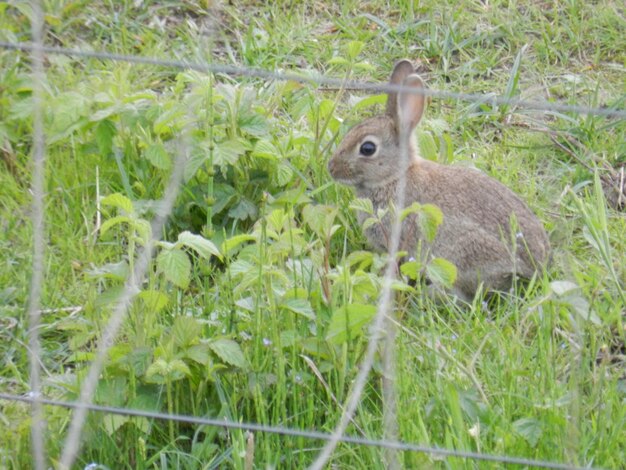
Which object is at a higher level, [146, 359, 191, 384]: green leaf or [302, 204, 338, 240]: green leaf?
[302, 204, 338, 240]: green leaf

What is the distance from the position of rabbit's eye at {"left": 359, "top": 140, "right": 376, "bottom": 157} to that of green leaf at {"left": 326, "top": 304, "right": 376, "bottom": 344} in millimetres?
1846

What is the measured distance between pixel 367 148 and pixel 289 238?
4.52 ft

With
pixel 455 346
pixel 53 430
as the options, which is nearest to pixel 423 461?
pixel 455 346

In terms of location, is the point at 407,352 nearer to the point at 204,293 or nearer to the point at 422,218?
the point at 422,218

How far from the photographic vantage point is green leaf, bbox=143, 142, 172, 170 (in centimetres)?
461

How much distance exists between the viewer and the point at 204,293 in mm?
3988

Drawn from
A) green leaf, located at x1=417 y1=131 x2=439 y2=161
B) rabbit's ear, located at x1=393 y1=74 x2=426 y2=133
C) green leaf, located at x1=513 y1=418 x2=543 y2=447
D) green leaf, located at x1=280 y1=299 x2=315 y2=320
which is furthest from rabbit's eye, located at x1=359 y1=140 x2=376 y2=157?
green leaf, located at x1=513 y1=418 x2=543 y2=447

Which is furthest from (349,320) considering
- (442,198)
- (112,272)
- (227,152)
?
(442,198)

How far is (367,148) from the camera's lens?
5.13 m

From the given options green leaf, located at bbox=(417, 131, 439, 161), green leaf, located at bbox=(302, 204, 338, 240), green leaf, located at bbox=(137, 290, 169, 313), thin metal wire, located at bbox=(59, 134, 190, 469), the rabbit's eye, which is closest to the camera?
thin metal wire, located at bbox=(59, 134, 190, 469)

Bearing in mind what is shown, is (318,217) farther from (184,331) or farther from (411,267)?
(184,331)

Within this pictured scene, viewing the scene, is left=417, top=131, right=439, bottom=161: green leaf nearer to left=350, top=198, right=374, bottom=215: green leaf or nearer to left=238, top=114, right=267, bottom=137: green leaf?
A: left=238, top=114, right=267, bottom=137: green leaf

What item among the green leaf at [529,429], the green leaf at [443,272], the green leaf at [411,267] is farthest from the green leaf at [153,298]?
the green leaf at [529,429]

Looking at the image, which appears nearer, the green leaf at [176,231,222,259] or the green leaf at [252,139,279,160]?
the green leaf at [176,231,222,259]
